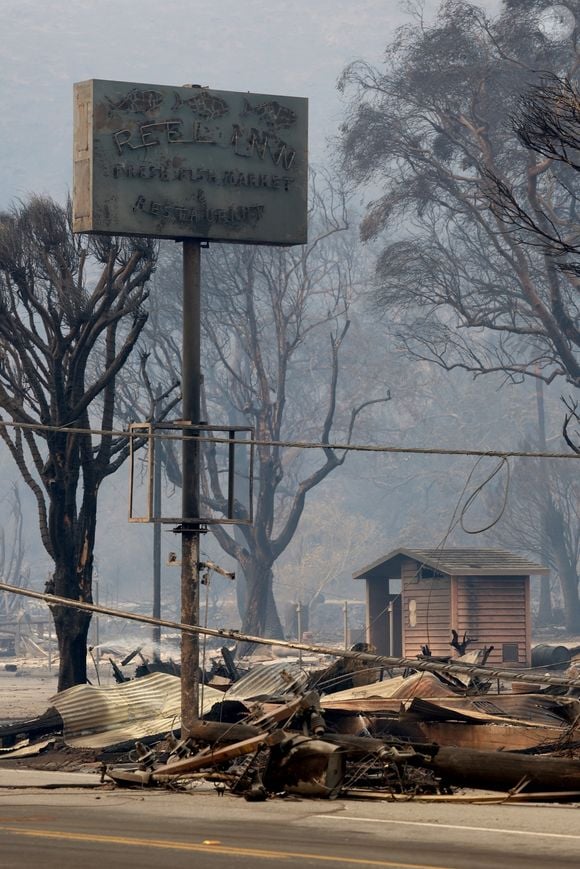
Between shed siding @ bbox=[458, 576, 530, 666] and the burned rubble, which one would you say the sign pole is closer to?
the burned rubble

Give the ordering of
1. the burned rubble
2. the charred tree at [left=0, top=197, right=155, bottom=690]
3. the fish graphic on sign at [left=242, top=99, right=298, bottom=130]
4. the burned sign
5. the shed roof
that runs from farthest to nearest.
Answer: the shed roof → the charred tree at [left=0, top=197, right=155, bottom=690] → the fish graphic on sign at [left=242, top=99, right=298, bottom=130] → the burned sign → the burned rubble

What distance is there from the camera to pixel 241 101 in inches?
843

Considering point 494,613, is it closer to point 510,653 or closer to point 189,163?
point 510,653

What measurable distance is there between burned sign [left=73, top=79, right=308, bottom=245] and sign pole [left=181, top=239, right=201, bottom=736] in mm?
678

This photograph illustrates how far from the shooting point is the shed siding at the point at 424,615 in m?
43.7

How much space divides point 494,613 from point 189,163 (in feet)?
83.1

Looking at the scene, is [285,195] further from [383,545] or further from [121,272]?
[383,545]

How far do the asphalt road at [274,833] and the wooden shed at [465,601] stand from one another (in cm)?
2885

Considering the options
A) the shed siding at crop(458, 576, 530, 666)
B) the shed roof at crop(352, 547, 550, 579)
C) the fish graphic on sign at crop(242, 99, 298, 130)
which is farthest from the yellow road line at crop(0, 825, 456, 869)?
the shed siding at crop(458, 576, 530, 666)

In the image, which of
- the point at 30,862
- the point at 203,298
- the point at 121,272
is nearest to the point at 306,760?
the point at 30,862

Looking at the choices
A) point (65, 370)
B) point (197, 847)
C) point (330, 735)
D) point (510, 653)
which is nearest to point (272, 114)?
point (65, 370)

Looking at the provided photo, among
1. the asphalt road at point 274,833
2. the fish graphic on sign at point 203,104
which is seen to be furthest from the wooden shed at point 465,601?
the asphalt road at point 274,833

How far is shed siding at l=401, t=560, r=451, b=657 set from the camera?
143 feet

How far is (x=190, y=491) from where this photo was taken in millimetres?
20953
